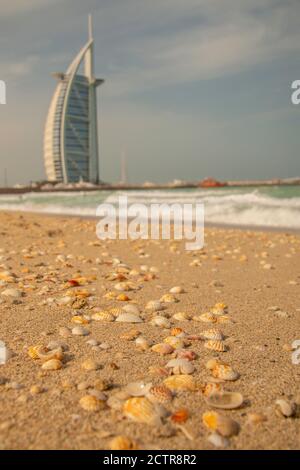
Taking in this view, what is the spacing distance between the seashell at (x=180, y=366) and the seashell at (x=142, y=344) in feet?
0.87

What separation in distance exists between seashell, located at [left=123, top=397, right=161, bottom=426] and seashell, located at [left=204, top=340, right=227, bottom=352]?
2.49 feet

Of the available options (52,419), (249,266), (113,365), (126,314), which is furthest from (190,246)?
(52,419)

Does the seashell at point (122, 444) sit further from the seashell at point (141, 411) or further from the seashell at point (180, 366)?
the seashell at point (180, 366)

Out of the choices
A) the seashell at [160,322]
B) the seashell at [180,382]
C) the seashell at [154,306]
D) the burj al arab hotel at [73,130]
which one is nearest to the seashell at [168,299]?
the seashell at [154,306]

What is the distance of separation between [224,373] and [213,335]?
1.86 feet

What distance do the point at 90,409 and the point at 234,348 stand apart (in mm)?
1027

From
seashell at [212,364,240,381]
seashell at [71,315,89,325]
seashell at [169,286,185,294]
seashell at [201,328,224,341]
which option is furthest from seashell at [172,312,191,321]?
seashell at [212,364,240,381]

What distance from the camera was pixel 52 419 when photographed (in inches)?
59.5

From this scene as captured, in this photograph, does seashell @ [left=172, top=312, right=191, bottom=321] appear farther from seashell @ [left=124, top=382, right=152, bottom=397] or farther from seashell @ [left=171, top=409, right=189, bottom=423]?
seashell @ [left=171, top=409, right=189, bottom=423]

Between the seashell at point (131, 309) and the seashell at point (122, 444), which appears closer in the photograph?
the seashell at point (122, 444)

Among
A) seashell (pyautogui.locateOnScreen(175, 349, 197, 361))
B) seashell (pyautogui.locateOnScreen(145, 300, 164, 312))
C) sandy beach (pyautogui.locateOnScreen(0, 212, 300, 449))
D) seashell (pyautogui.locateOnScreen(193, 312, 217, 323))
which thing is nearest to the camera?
sandy beach (pyautogui.locateOnScreen(0, 212, 300, 449))

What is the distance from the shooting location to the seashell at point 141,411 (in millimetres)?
1498

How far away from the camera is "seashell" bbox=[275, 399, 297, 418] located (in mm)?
1575

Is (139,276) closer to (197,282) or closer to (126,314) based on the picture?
(197,282)
